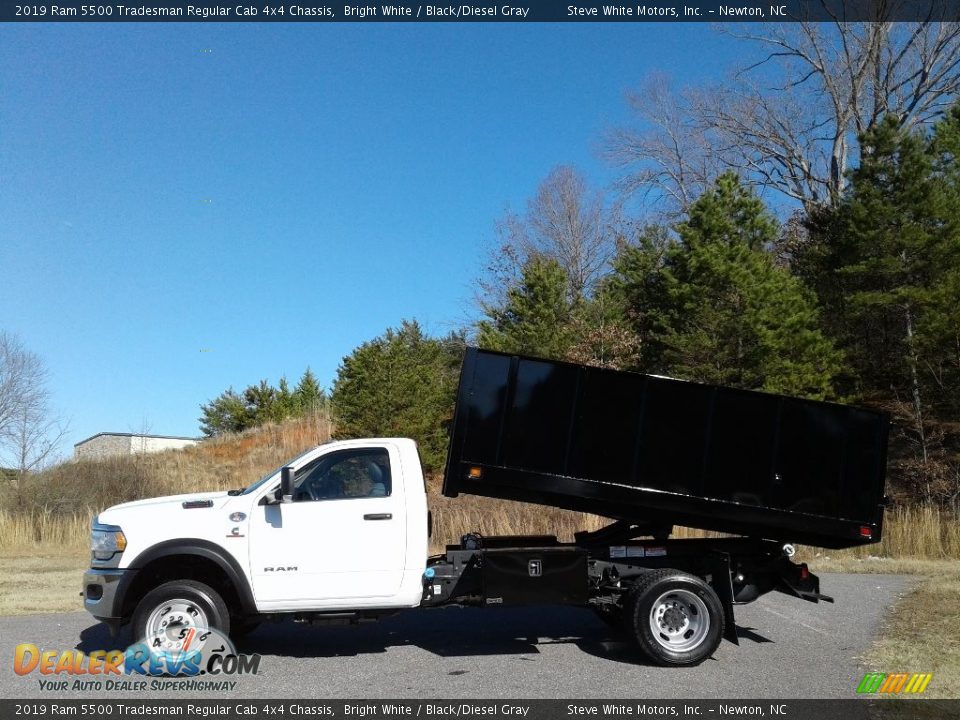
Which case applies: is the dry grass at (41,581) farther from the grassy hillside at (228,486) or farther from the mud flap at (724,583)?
the mud flap at (724,583)

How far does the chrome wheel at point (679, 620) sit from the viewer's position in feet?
27.8

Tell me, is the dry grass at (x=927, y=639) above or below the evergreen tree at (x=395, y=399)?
below

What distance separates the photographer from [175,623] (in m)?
8.12

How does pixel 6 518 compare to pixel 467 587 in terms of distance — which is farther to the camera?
pixel 6 518

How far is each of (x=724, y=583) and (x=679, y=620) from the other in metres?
0.65

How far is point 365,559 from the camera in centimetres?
837

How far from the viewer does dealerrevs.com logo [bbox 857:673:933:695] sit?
24.5ft

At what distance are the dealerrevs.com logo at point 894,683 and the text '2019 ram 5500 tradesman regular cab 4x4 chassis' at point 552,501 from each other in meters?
1.32

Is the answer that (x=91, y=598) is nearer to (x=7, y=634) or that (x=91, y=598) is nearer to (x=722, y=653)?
(x=7, y=634)

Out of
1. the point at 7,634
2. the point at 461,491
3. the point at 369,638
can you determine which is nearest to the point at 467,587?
the point at 461,491

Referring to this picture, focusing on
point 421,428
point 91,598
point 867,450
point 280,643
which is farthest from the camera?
point 421,428

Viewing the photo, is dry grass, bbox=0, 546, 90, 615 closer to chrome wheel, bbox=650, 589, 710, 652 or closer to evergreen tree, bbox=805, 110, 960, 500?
chrome wheel, bbox=650, 589, 710, 652

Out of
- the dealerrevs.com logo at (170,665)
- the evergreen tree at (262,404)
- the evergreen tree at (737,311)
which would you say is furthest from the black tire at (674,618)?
the evergreen tree at (262,404)

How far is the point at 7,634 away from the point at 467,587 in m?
5.61
